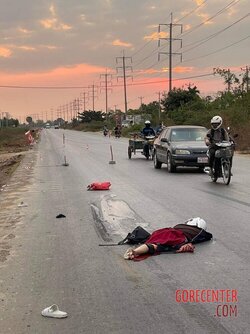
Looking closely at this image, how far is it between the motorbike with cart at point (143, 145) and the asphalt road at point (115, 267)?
12535mm

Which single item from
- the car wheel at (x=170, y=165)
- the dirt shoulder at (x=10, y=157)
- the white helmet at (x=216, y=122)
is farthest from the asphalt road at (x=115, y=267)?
the dirt shoulder at (x=10, y=157)

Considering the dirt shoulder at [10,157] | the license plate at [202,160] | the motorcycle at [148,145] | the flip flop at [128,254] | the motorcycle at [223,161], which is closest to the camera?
the flip flop at [128,254]

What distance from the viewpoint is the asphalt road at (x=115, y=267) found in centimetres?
443

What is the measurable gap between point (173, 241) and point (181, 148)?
1085 centimetres

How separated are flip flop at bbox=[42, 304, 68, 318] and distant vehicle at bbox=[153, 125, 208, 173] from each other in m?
13.1

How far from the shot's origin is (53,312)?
4602 millimetres

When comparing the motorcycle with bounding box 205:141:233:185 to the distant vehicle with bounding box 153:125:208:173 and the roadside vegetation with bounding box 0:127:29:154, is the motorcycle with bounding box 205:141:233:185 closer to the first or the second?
the distant vehicle with bounding box 153:125:208:173

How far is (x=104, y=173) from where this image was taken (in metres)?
18.1

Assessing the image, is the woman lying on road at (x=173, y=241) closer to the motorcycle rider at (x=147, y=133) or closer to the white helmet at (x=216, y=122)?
the white helmet at (x=216, y=122)

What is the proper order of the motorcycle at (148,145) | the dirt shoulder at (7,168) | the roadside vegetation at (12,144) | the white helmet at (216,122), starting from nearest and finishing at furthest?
the white helmet at (216,122) < the dirt shoulder at (7,168) < the motorcycle at (148,145) < the roadside vegetation at (12,144)

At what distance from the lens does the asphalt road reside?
443 cm

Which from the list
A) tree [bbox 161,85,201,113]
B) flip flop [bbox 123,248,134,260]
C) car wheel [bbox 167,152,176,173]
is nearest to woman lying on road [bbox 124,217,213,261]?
flip flop [bbox 123,248,134,260]

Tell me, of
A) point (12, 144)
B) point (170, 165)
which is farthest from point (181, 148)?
point (12, 144)

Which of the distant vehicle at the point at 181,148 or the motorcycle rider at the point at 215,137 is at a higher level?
the motorcycle rider at the point at 215,137
